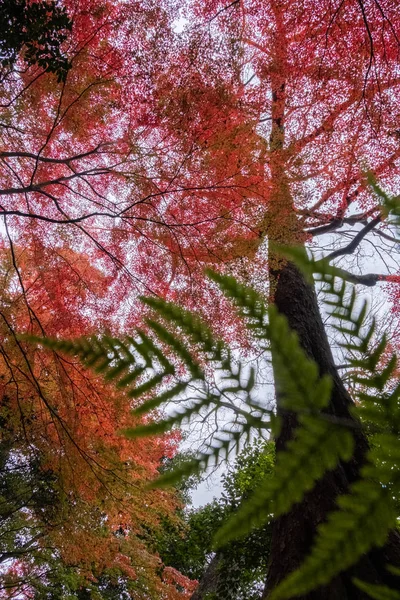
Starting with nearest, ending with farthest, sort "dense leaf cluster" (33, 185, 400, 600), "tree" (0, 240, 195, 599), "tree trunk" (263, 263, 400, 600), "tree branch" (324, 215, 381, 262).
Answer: "dense leaf cluster" (33, 185, 400, 600)
"tree trunk" (263, 263, 400, 600)
"tree" (0, 240, 195, 599)
"tree branch" (324, 215, 381, 262)

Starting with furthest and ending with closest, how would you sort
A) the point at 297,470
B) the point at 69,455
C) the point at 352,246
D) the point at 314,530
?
the point at 352,246
the point at 69,455
the point at 314,530
the point at 297,470

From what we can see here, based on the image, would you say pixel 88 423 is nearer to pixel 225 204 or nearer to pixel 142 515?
pixel 142 515

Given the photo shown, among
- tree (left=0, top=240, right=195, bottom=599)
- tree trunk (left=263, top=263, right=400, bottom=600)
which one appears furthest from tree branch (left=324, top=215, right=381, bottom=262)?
tree (left=0, top=240, right=195, bottom=599)

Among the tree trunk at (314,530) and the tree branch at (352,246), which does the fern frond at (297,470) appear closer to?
the tree trunk at (314,530)

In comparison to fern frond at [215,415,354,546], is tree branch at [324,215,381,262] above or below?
above

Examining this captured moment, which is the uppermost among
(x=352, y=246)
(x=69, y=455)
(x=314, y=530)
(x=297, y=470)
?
(x=352, y=246)

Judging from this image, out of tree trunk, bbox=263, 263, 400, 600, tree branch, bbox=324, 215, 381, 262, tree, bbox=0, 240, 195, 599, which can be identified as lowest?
tree trunk, bbox=263, 263, 400, 600

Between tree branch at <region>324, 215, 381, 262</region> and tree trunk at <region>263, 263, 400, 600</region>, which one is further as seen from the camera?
tree branch at <region>324, 215, 381, 262</region>

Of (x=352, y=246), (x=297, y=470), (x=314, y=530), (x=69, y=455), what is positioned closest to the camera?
(x=297, y=470)

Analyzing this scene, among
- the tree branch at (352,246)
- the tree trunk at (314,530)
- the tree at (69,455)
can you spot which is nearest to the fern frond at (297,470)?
the tree trunk at (314,530)

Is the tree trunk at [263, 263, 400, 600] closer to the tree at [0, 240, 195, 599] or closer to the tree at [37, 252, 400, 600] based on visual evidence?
the tree at [37, 252, 400, 600]

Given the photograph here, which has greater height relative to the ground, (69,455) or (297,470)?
(69,455)

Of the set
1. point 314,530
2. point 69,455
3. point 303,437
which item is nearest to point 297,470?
point 303,437

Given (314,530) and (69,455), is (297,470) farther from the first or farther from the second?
(69,455)
